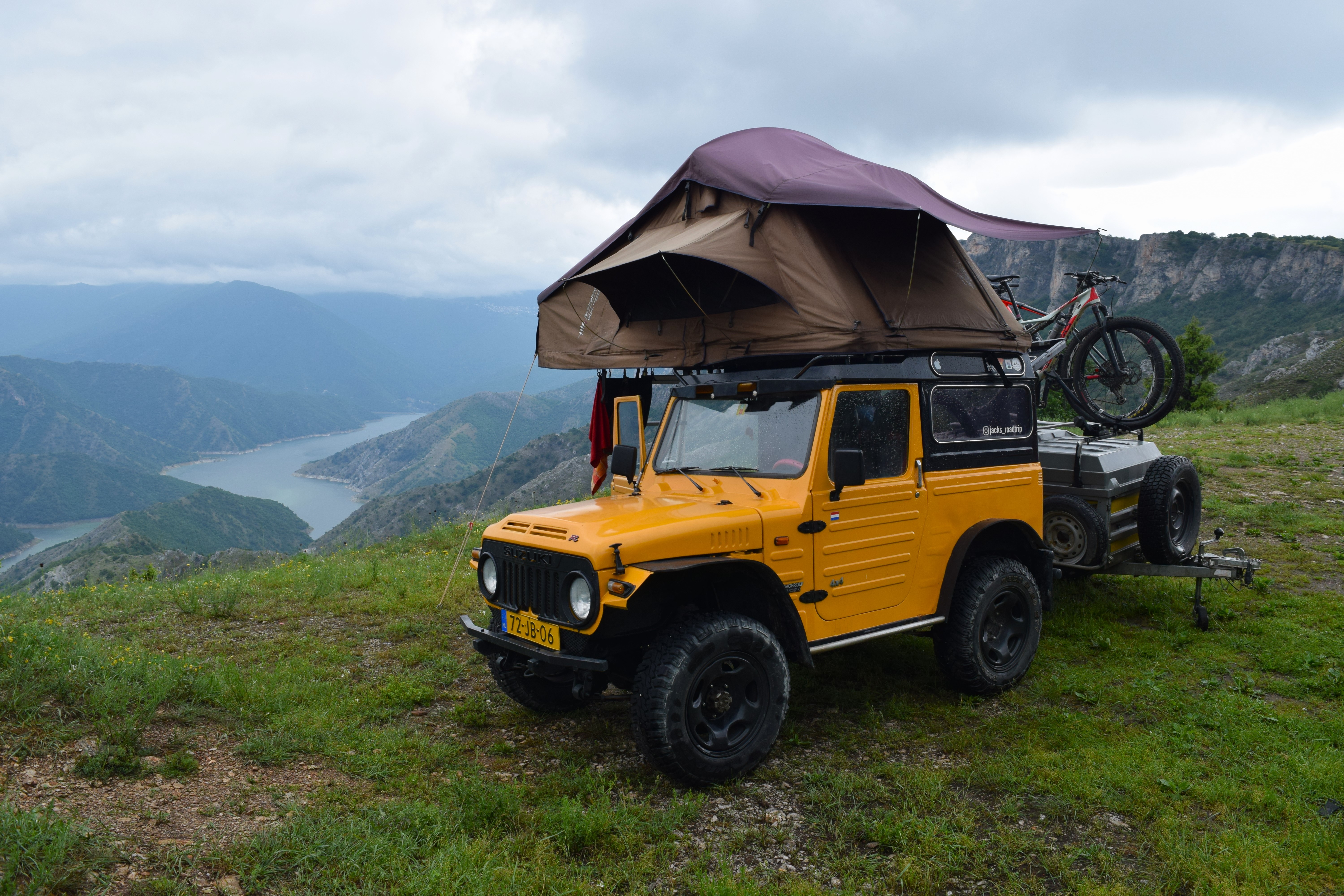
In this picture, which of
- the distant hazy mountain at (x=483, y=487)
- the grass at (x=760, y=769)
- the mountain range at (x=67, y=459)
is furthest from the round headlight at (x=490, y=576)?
the mountain range at (x=67, y=459)

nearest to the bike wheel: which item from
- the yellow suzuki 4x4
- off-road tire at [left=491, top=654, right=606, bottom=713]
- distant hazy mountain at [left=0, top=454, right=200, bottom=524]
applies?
the yellow suzuki 4x4

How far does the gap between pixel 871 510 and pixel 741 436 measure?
990mm

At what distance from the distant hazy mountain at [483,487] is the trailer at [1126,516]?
2288 centimetres

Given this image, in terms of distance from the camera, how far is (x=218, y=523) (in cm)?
7362

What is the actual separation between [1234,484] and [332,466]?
164718mm

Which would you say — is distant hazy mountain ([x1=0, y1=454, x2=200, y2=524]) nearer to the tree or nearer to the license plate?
the tree

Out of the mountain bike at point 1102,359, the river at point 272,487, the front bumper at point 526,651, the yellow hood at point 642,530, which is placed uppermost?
the mountain bike at point 1102,359

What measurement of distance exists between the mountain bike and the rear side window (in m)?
1.80

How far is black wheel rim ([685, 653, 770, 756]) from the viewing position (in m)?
4.43

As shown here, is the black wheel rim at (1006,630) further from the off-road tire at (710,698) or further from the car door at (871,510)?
the off-road tire at (710,698)

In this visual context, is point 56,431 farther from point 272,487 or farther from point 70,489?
point 272,487

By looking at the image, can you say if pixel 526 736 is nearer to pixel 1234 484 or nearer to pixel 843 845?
pixel 843 845

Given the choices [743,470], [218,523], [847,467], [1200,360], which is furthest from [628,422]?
[218,523]

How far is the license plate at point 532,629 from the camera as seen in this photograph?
456cm
